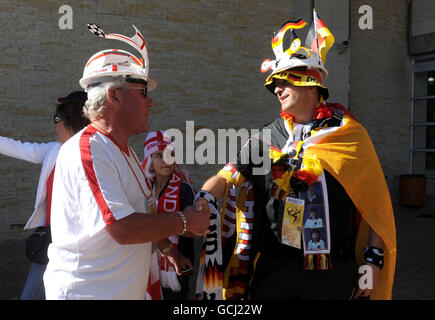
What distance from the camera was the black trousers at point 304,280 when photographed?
2.25 meters

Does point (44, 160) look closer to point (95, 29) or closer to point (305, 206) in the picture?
point (95, 29)

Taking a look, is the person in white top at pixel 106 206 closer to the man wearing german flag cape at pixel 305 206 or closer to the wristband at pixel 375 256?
the man wearing german flag cape at pixel 305 206

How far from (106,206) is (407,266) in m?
5.14

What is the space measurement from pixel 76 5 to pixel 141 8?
1081 mm

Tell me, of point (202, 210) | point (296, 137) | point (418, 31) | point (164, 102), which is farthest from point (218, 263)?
point (418, 31)

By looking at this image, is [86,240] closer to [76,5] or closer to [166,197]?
[166,197]

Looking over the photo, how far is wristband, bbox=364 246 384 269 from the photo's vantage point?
2.27 m

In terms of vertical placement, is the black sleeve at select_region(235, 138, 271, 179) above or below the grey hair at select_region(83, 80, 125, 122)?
below

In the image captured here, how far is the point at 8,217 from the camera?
20.1ft

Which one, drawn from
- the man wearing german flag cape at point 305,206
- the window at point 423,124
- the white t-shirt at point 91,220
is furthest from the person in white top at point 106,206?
the window at point 423,124

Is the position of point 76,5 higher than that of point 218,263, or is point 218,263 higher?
point 76,5

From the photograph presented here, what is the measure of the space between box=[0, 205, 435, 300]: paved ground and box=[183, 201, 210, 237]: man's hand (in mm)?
3266

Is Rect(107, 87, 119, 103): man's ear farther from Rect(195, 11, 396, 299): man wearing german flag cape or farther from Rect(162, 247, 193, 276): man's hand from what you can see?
Rect(162, 247, 193, 276): man's hand

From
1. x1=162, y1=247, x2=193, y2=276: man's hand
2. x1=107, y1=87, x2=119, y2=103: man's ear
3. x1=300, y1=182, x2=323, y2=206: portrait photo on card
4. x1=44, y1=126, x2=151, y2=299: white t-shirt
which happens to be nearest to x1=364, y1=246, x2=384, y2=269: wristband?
x1=300, y1=182, x2=323, y2=206: portrait photo on card
